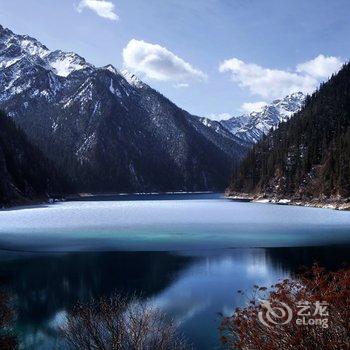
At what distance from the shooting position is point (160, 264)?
45875 mm

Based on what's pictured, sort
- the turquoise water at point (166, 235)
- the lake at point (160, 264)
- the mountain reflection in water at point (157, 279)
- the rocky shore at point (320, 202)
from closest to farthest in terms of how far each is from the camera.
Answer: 1. the mountain reflection in water at point (157, 279)
2. the lake at point (160, 264)
3. the turquoise water at point (166, 235)
4. the rocky shore at point (320, 202)

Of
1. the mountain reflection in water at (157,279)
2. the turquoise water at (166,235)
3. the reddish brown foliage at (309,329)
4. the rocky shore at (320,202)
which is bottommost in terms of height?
the mountain reflection in water at (157,279)

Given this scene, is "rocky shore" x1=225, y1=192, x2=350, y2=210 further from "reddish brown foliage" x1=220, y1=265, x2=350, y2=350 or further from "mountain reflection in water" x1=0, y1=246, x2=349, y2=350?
"reddish brown foliage" x1=220, y1=265, x2=350, y2=350

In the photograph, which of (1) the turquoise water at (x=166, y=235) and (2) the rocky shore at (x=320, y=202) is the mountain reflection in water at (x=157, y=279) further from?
(2) the rocky shore at (x=320, y=202)

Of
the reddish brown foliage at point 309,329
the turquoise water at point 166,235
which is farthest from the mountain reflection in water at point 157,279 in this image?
the reddish brown foliage at point 309,329

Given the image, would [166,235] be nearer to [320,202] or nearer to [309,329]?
[309,329]

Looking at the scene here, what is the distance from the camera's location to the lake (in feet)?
97.7

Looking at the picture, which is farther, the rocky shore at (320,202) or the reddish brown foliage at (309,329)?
the rocky shore at (320,202)

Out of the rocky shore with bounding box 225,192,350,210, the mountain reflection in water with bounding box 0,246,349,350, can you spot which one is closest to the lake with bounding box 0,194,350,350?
the mountain reflection in water with bounding box 0,246,349,350

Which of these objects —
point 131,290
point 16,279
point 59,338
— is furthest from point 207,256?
point 59,338

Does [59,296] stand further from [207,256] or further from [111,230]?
[111,230]

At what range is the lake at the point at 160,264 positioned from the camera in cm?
2977

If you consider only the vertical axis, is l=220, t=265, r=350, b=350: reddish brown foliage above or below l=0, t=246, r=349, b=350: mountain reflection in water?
above

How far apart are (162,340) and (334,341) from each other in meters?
8.00
